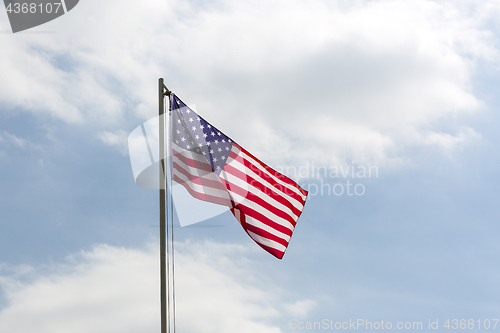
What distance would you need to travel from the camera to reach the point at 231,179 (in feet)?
43.8

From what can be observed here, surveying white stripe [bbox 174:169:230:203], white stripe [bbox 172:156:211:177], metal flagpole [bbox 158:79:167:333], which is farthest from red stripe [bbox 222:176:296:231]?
metal flagpole [bbox 158:79:167:333]

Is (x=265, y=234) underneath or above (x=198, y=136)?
underneath

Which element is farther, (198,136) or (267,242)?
(267,242)

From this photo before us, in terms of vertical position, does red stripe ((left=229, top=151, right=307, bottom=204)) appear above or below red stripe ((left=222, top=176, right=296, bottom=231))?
above

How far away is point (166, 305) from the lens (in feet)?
36.8

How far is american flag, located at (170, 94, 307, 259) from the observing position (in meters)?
12.8

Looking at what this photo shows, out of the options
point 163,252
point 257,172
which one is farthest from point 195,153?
point 163,252

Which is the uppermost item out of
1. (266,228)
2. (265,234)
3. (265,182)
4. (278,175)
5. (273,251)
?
(278,175)

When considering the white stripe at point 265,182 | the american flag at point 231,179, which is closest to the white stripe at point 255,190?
the american flag at point 231,179

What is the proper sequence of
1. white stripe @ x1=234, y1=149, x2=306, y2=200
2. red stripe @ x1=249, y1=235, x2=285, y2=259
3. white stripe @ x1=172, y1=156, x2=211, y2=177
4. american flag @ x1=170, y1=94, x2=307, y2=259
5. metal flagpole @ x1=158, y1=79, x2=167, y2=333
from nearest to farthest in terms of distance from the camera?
metal flagpole @ x1=158, y1=79, x2=167, y2=333 < white stripe @ x1=172, y1=156, x2=211, y2=177 < american flag @ x1=170, y1=94, x2=307, y2=259 < red stripe @ x1=249, y1=235, x2=285, y2=259 < white stripe @ x1=234, y1=149, x2=306, y2=200

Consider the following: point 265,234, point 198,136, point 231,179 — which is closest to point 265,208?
point 265,234

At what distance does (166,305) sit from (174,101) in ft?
17.9

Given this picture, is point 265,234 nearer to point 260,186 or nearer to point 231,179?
point 260,186

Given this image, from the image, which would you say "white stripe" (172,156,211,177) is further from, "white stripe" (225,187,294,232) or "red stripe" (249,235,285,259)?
"red stripe" (249,235,285,259)
